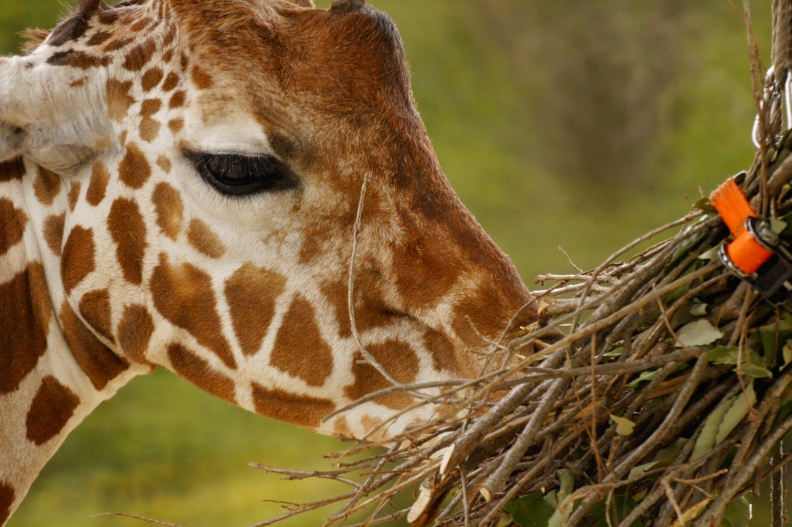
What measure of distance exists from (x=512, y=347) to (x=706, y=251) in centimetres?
20

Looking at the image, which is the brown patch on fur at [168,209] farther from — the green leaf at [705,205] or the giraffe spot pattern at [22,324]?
the green leaf at [705,205]

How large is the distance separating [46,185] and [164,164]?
0.21 m

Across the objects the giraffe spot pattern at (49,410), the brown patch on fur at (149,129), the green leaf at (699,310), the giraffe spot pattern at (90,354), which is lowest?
the giraffe spot pattern at (49,410)

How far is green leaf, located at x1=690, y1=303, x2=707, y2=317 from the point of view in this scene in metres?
0.75

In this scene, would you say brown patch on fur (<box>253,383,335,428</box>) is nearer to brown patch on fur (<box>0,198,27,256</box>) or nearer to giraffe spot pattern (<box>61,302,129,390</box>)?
giraffe spot pattern (<box>61,302,129,390</box>)

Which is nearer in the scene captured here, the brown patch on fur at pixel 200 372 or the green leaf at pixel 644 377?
the green leaf at pixel 644 377

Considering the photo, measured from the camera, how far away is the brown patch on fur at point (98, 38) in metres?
1.23

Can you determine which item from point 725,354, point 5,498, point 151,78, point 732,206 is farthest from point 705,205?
point 5,498

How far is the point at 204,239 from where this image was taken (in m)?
1.14

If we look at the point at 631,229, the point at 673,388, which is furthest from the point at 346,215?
the point at 631,229

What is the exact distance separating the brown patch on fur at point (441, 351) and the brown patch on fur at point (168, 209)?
397 mm

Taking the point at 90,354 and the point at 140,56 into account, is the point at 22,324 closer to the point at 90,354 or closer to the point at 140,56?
the point at 90,354

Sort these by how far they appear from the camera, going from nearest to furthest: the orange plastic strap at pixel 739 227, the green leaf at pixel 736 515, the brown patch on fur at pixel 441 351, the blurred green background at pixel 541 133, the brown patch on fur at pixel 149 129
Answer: the orange plastic strap at pixel 739 227
the green leaf at pixel 736 515
the brown patch on fur at pixel 441 351
the brown patch on fur at pixel 149 129
the blurred green background at pixel 541 133

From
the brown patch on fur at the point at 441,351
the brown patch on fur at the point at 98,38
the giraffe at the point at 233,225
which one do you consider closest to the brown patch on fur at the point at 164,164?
the giraffe at the point at 233,225
